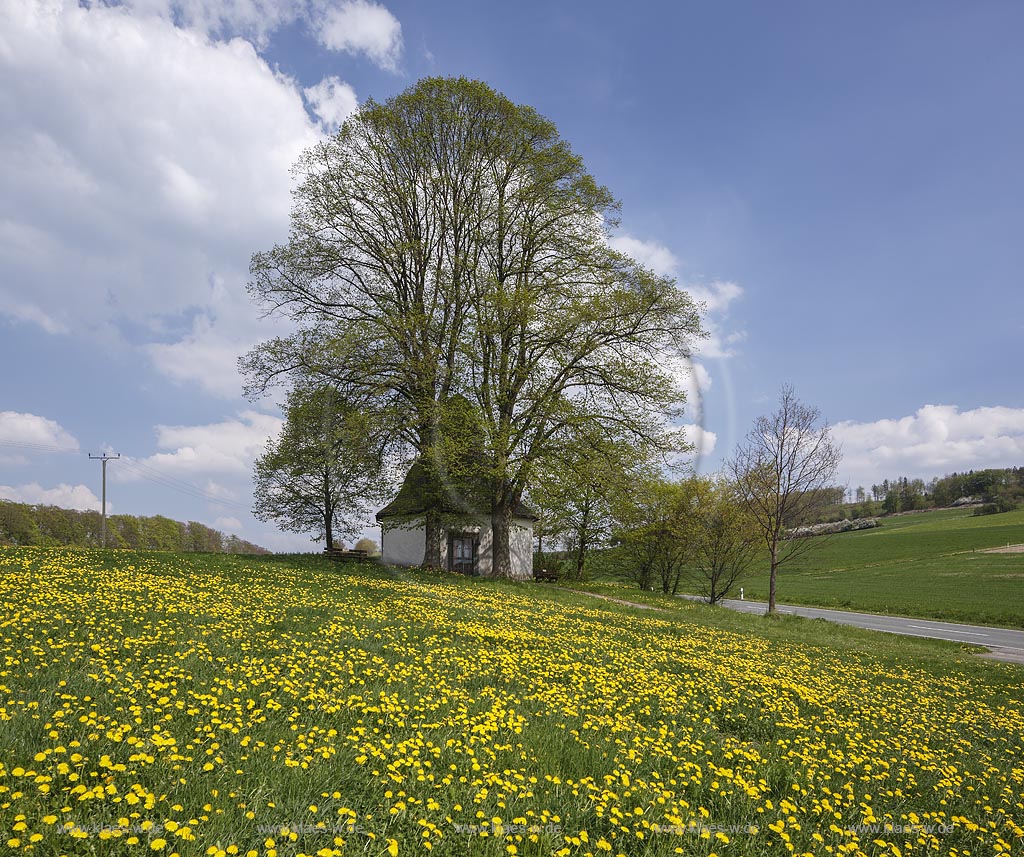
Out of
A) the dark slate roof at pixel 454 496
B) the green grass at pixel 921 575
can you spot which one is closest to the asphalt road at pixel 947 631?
the green grass at pixel 921 575

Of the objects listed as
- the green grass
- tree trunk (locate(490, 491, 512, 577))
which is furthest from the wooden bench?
the green grass

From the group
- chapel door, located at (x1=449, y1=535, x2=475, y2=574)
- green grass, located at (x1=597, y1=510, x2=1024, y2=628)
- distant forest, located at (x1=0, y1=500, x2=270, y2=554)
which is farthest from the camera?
distant forest, located at (x1=0, y1=500, x2=270, y2=554)

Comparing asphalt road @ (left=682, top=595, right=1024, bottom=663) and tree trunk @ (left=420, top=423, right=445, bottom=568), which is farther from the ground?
tree trunk @ (left=420, top=423, right=445, bottom=568)

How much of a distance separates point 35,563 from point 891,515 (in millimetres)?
136972

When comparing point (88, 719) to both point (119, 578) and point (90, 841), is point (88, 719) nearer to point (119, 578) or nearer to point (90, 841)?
point (90, 841)

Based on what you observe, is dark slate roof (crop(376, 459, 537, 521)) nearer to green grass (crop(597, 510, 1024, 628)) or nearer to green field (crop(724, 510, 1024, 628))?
green grass (crop(597, 510, 1024, 628))

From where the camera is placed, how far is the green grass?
3366 centimetres

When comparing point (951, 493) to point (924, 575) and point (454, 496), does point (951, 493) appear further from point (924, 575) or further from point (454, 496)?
point (454, 496)

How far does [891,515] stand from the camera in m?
119

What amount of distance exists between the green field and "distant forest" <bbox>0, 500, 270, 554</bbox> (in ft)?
185

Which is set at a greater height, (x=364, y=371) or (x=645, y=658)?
(x=364, y=371)

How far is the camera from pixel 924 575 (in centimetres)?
4953

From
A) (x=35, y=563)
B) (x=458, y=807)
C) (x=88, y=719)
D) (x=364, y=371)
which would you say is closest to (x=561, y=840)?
(x=458, y=807)

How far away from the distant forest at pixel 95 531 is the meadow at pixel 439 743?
61.9m
